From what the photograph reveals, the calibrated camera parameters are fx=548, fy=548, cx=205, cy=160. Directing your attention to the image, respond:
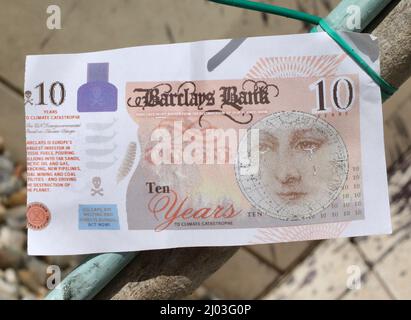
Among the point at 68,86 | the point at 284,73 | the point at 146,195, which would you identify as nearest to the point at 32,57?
the point at 68,86

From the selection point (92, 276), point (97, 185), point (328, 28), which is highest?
point (328, 28)

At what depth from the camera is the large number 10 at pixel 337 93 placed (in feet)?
3.04

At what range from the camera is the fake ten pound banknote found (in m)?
0.93

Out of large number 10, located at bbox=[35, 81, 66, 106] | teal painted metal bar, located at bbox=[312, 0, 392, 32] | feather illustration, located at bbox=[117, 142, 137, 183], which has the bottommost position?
feather illustration, located at bbox=[117, 142, 137, 183]

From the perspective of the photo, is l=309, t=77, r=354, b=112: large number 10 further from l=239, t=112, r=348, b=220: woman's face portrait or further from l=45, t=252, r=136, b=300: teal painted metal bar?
l=45, t=252, r=136, b=300: teal painted metal bar

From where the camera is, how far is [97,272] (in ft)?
3.06

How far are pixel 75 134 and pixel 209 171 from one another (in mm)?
241

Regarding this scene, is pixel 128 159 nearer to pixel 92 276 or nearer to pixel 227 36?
pixel 92 276

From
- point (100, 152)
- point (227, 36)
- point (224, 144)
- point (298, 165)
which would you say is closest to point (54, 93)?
point (100, 152)

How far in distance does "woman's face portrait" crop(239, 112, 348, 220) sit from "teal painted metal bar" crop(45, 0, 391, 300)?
6.8 inches

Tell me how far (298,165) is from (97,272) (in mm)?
387

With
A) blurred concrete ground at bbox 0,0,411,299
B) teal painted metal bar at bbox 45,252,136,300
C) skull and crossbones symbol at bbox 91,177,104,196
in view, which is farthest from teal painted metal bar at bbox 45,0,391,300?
blurred concrete ground at bbox 0,0,411,299

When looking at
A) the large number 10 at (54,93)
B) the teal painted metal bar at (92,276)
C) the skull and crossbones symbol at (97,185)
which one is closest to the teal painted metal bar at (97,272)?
the teal painted metal bar at (92,276)

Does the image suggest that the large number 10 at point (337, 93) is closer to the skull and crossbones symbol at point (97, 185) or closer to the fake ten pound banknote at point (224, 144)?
the fake ten pound banknote at point (224, 144)
